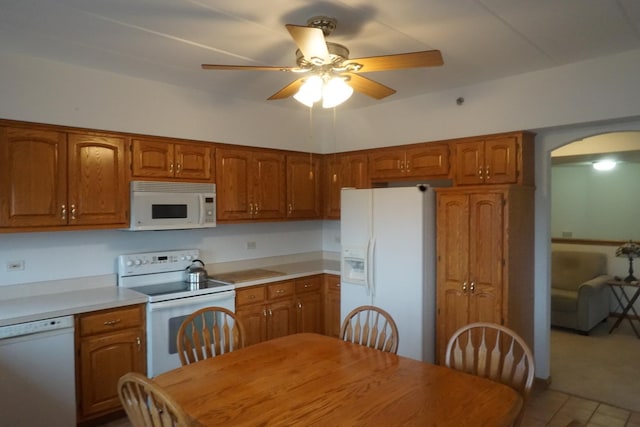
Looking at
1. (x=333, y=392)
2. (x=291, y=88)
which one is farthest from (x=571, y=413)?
(x=291, y=88)

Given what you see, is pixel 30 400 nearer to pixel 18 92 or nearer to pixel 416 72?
pixel 18 92

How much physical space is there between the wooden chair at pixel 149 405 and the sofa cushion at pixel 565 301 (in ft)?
16.1

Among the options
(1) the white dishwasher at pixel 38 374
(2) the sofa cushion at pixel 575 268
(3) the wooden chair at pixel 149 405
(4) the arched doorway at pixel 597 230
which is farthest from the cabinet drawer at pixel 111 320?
(2) the sofa cushion at pixel 575 268

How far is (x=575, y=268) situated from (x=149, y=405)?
5.71 meters

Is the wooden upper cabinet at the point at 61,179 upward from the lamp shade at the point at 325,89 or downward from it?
downward

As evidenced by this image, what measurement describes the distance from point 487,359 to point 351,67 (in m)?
1.61

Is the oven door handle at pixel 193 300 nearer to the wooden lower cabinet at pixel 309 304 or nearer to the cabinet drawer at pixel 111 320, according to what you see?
the cabinet drawer at pixel 111 320

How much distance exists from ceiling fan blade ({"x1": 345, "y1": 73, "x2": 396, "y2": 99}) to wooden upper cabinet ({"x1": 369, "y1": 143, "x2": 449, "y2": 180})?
1.45 metres

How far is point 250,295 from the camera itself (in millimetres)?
3816

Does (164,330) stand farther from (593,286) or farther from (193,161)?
(593,286)

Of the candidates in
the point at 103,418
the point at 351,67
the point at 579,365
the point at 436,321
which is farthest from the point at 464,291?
the point at 103,418

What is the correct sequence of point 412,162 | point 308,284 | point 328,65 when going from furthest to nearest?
point 308,284 → point 412,162 → point 328,65

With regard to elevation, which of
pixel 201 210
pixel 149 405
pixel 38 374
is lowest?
pixel 38 374

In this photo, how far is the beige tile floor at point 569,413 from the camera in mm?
2979
